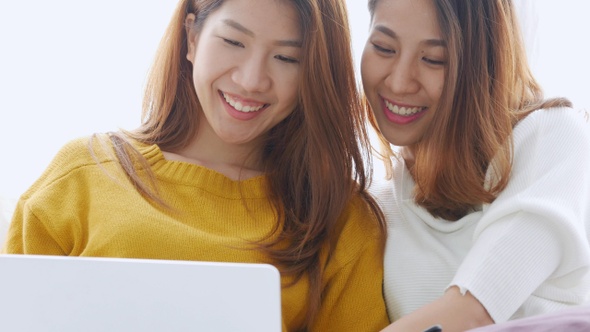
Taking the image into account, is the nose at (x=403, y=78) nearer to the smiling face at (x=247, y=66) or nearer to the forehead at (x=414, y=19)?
the forehead at (x=414, y=19)

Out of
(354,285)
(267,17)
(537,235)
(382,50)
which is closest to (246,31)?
(267,17)

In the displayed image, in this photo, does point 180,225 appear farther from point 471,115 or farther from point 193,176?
point 471,115

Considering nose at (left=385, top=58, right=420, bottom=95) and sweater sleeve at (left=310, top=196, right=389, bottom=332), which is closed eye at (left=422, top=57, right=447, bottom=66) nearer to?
nose at (left=385, top=58, right=420, bottom=95)

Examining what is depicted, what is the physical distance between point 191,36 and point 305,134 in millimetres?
283

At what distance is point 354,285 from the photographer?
1536 mm

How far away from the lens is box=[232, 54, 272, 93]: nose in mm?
1474

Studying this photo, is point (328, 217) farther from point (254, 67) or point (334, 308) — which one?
point (254, 67)

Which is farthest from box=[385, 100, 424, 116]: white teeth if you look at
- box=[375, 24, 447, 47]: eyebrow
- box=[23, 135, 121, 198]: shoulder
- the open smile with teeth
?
box=[23, 135, 121, 198]: shoulder

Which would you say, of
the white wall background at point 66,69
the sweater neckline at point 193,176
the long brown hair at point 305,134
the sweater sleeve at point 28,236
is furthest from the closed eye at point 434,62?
the sweater sleeve at point 28,236

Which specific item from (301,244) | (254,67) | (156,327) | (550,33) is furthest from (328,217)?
(550,33)

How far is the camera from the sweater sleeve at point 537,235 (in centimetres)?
136

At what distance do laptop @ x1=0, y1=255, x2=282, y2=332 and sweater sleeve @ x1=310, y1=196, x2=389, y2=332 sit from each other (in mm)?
616

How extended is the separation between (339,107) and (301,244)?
0.84 ft

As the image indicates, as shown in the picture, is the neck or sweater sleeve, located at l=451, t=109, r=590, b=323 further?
the neck
